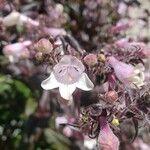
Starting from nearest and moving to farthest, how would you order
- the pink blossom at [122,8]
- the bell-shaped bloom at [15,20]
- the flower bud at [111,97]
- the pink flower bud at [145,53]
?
the flower bud at [111,97] → the pink flower bud at [145,53] → the bell-shaped bloom at [15,20] → the pink blossom at [122,8]

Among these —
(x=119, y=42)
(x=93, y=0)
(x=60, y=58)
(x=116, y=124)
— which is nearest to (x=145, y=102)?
(x=116, y=124)

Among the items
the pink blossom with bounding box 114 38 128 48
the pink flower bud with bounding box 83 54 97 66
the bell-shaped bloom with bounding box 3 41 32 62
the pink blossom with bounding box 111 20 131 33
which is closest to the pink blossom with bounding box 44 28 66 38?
the bell-shaped bloom with bounding box 3 41 32 62

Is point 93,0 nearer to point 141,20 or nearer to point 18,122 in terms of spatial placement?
point 141,20

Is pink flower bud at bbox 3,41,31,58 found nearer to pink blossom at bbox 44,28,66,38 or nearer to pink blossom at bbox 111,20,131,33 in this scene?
pink blossom at bbox 44,28,66,38

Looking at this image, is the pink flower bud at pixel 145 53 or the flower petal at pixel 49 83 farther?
the pink flower bud at pixel 145 53

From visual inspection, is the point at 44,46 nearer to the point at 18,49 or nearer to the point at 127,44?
the point at 127,44

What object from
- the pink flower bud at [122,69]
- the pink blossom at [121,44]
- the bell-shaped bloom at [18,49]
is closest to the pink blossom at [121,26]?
the pink blossom at [121,44]

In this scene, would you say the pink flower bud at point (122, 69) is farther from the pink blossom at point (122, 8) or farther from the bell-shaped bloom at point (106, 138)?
the pink blossom at point (122, 8)
